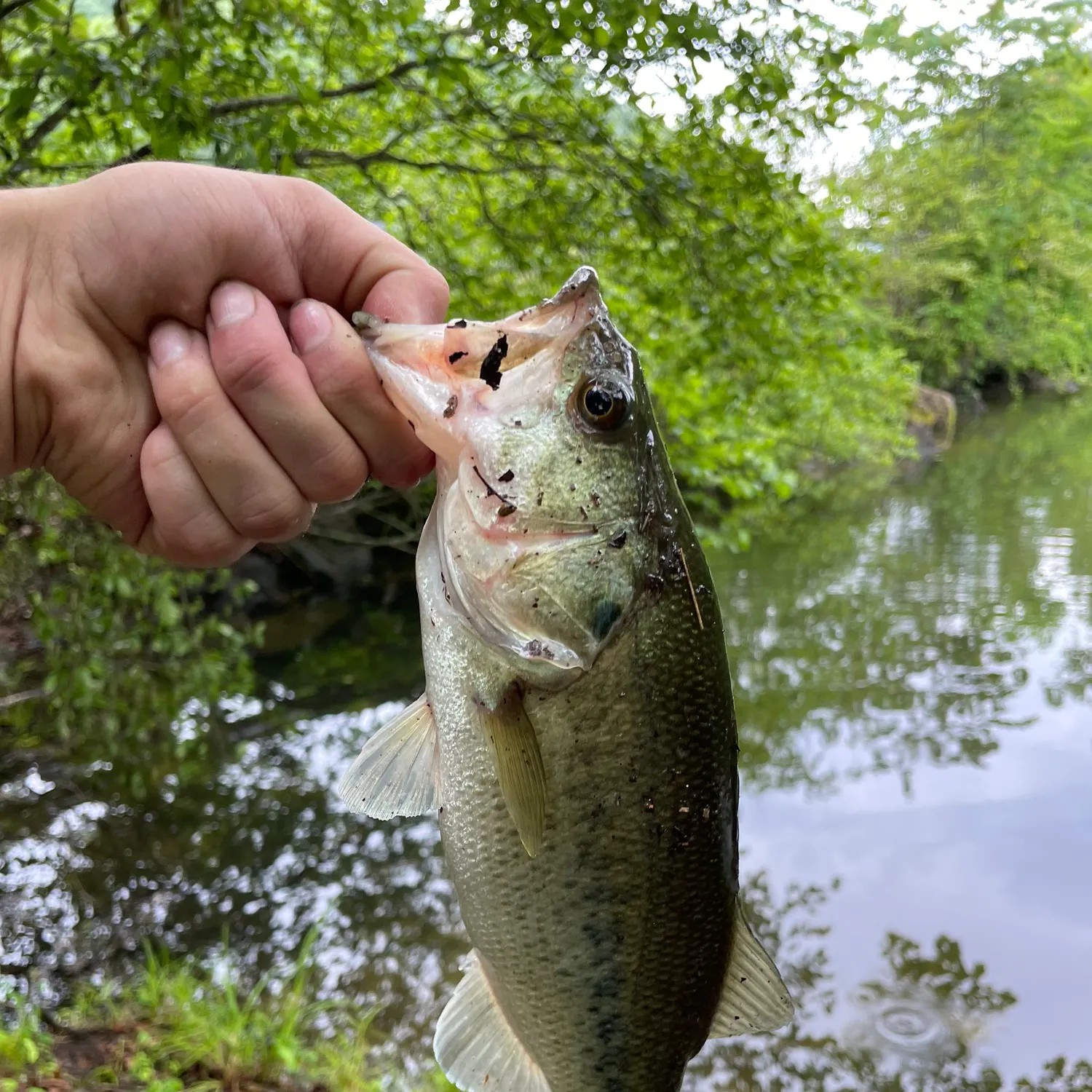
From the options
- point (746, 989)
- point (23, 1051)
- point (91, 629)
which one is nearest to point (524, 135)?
point (91, 629)

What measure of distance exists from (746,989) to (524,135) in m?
4.45

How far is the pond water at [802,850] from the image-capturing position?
4.51 meters

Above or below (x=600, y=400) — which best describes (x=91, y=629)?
below

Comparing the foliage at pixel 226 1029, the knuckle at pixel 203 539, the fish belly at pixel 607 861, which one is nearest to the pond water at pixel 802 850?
the foliage at pixel 226 1029

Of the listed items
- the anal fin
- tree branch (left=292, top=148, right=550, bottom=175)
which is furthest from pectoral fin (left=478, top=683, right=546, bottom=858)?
tree branch (left=292, top=148, right=550, bottom=175)

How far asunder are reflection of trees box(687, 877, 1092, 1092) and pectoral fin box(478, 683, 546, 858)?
3521mm

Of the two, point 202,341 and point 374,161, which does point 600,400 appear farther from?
point 374,161

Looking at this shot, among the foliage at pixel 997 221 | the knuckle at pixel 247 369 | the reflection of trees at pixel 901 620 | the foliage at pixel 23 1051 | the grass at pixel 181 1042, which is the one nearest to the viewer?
the knuckle at pixel 247 369

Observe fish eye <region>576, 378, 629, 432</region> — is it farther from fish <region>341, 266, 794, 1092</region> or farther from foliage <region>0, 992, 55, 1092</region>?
foliage <region>0, 992, 55, 1092</region>

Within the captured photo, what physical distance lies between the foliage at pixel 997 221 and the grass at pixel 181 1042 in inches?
809

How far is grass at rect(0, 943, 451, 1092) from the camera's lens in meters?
3.32

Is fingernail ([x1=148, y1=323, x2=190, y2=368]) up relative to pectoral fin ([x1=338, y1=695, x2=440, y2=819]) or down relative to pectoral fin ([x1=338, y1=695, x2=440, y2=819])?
up

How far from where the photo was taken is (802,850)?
19.2 ft

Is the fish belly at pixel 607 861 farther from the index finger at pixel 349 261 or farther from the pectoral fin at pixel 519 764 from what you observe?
the index finger at pixel 349 261
